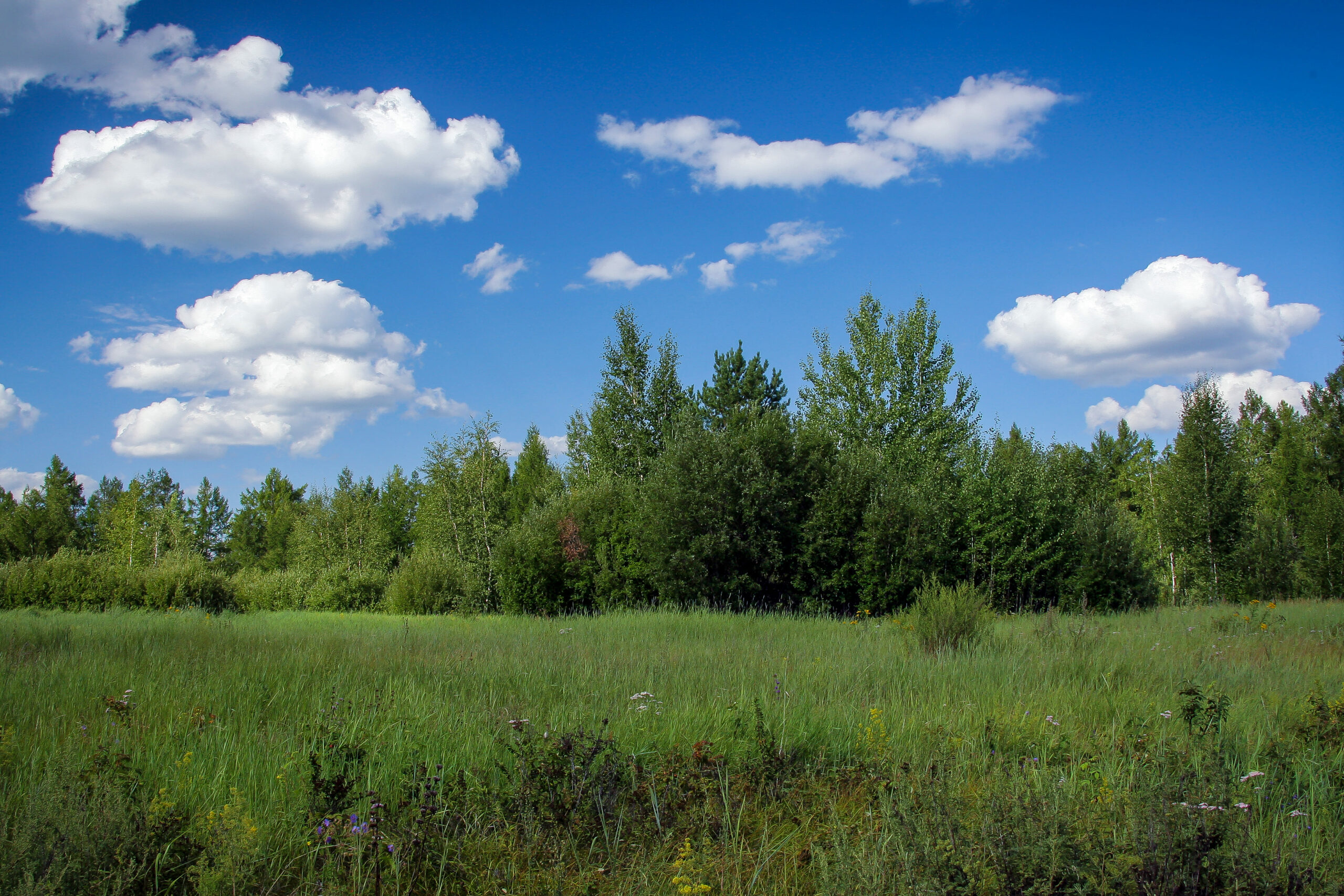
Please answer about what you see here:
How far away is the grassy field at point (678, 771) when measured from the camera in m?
2.77

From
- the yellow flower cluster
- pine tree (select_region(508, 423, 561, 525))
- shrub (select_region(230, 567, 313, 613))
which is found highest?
pine tree (select_region(508, 423, 561, 525))

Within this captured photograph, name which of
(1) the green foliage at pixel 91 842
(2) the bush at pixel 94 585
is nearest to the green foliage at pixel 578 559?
(2) the bush at pixel 94 585

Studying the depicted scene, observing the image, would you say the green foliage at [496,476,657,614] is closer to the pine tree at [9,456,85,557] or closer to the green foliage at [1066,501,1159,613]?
the green foliage at [1066,501,1159,613]

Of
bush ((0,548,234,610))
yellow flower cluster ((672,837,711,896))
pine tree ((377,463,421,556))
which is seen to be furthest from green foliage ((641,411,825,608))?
pine tree ((377,463,421,556))

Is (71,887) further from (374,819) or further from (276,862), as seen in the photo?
(374,819)

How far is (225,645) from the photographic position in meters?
8.38

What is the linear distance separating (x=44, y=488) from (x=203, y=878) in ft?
241

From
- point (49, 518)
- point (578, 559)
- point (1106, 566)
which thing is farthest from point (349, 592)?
point (49, 518)

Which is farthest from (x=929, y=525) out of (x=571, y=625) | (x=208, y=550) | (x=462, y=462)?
(x=208, y=550)

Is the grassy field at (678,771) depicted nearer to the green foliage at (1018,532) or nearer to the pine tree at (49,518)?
the green foliage at (1018,532)

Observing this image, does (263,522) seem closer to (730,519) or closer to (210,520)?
(210,520)

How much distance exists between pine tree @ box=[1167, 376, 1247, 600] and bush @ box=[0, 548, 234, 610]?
3597cm

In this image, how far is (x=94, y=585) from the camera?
20.0 m

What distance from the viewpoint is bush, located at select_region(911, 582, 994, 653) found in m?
8.69
